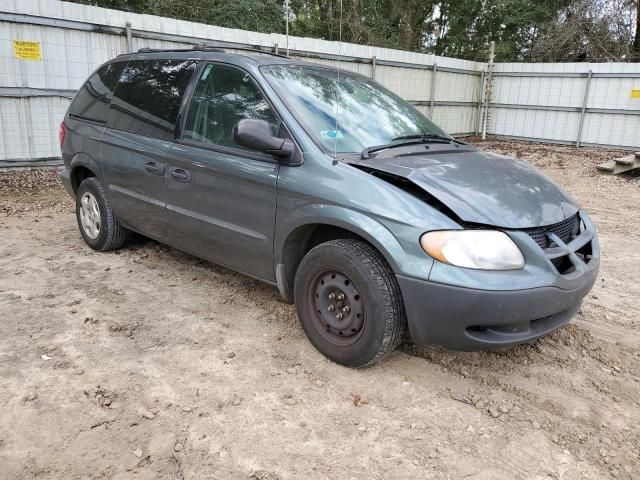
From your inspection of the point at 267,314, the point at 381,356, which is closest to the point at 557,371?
the point at 381,356

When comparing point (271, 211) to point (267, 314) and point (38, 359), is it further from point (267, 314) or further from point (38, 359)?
point (38, 359)

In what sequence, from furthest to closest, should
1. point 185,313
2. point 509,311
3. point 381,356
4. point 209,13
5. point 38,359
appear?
1. point 209,13
2. point 185,313
3. point 38,359
4. point 381,356
5. point 509,311

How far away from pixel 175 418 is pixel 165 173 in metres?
1.98

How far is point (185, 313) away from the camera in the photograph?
3.78 m

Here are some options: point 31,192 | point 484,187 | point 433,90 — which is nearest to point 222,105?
point 484,187

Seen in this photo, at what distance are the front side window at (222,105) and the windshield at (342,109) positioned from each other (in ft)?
0.51

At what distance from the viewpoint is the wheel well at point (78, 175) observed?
5020 millimetres

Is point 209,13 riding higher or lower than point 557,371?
higher

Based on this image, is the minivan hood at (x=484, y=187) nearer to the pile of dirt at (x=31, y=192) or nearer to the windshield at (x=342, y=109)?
the windshield at (x=342, y=109)

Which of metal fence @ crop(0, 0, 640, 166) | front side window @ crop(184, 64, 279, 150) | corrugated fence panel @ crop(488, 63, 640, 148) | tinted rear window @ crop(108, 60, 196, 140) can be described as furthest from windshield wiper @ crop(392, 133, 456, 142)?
corrugated fence panel @ crop(488, 63, 640, 148)

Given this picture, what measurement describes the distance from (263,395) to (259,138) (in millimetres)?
1458

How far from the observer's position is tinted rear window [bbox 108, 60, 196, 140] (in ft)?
13.0

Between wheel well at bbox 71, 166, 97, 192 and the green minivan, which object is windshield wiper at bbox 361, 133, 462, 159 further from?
wheel well at bbox 71, 166, 97, 192

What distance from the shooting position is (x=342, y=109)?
3.49 metres
